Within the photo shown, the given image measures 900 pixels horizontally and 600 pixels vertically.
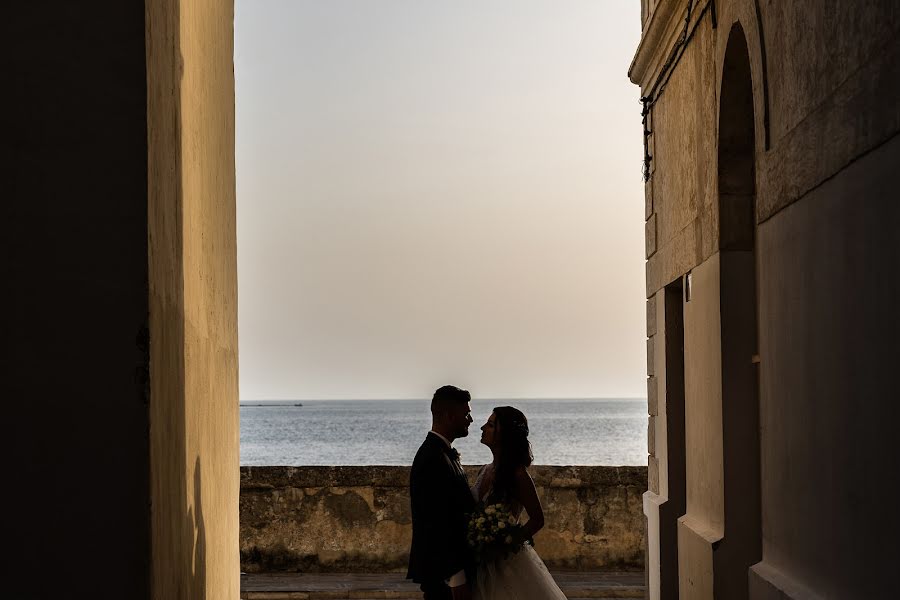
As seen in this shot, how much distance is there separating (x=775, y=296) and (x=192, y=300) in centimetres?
284

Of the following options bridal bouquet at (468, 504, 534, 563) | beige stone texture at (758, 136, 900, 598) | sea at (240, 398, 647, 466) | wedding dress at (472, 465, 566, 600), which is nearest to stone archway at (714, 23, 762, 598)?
beige stone texture at (758, 136, 900, 598)

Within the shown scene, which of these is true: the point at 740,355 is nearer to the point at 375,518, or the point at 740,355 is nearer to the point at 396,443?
the point at 375,518

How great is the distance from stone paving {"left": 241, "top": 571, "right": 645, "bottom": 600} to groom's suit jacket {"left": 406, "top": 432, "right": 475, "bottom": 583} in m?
5.74

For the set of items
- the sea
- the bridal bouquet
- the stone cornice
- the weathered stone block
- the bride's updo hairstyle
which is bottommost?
the sea

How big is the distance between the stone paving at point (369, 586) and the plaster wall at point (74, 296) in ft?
27.7

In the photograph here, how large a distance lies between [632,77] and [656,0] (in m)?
1.40

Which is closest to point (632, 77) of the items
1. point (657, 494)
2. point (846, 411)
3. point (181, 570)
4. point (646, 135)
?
point (646, 135)

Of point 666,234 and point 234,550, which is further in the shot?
point 666,234

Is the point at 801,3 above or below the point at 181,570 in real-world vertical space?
above

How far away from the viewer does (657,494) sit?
10.3 metres

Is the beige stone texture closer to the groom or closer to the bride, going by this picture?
the bride

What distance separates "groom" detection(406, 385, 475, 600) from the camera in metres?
6.16

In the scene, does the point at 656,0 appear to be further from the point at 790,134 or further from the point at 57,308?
the point at 57,308

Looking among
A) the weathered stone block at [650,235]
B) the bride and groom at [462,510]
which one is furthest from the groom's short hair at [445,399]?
the weathered stone block at [650,235]
